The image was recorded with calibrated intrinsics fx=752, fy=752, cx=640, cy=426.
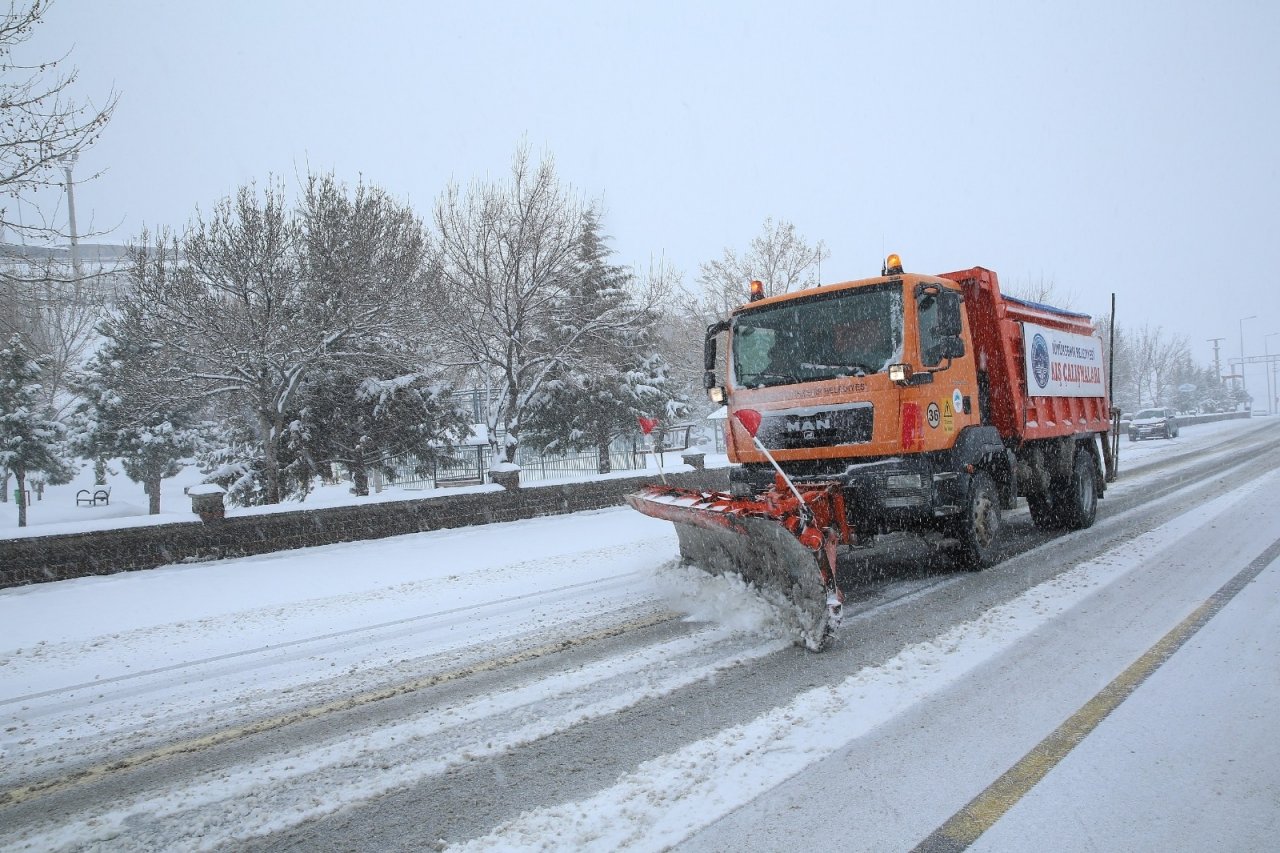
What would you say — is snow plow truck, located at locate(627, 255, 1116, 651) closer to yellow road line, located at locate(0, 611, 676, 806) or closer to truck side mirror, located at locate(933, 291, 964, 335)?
truck side mirror, located at locate(933, 291, 964, 335)

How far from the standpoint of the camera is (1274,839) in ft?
8.90

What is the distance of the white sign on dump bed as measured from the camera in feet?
28.3

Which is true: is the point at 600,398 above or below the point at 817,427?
above

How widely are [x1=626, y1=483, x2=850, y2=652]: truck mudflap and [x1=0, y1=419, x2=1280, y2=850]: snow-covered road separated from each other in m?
0.26

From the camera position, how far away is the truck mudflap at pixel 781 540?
5.10 metres

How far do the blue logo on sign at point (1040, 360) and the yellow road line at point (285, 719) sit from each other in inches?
217

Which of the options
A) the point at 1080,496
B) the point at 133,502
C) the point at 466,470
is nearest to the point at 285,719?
the point at 1080,496

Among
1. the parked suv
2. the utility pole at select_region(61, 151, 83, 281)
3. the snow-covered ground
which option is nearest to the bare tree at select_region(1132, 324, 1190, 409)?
the parked suv

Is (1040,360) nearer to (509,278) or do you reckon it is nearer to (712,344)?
(712,344)

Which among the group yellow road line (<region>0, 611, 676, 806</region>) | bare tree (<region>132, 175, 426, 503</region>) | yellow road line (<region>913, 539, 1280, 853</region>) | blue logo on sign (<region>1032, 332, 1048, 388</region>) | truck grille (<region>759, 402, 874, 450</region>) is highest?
bare tree (<region>132, 175, 426, 503</region>)

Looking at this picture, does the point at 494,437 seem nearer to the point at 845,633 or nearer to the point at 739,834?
the point at 845,633

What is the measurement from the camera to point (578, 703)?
4.40 meters

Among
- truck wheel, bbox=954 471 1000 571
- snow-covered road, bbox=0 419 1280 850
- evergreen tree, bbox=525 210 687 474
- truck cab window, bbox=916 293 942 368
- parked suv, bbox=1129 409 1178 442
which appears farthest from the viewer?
parked suv, bbox=1129 409 1178 442

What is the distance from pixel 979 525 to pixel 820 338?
2472 millimetres
